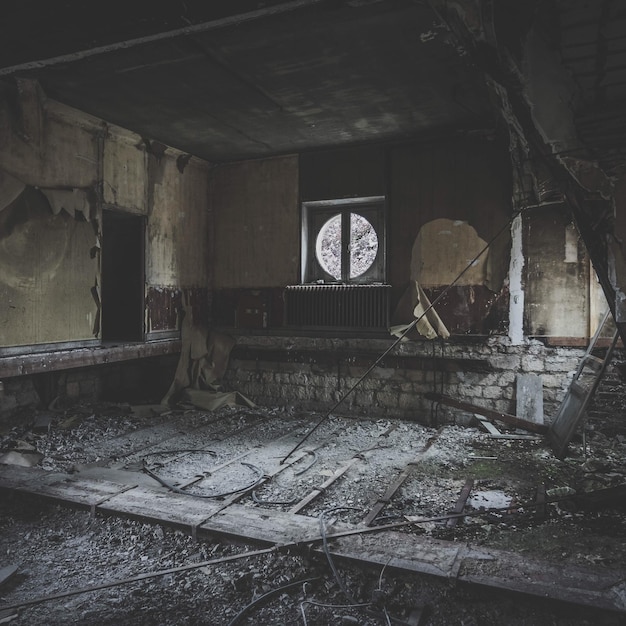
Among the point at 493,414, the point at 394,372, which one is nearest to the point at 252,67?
the point at 394,372

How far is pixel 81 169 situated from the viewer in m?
5.60

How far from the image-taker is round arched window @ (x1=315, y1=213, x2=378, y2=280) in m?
6.79

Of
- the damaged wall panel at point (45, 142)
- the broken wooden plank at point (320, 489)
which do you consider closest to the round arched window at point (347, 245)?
the broken wooden plank at point (320, 489)

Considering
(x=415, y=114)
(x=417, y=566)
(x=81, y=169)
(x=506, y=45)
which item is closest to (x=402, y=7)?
(x=506, y=45)

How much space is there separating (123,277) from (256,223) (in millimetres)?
2036

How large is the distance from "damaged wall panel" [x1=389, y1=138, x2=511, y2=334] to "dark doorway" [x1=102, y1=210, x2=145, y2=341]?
335cm

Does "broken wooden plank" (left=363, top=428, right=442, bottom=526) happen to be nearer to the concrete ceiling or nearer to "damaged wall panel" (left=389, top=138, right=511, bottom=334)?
"damaged wall panel" (left=389, top=138, right=511, bottom=334)

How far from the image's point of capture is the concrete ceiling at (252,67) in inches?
138

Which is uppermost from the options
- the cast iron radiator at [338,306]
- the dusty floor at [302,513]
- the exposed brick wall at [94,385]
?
the cast iron radiator at [338,306]

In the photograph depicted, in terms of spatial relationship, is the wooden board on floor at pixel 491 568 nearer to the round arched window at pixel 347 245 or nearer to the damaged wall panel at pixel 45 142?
the round arched window at pixel 347 245

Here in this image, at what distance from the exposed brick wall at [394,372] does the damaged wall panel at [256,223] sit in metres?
0.96

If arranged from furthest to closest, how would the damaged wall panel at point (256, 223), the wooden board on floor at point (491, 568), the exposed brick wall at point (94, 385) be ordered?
the damaged wall panel at point (256, 223) → the exposed brick wall at point (94, 385) → the wooden board on floor at point (491, 568)

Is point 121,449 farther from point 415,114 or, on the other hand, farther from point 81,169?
point 415,114

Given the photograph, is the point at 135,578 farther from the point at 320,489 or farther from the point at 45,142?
the point at 45,142
